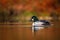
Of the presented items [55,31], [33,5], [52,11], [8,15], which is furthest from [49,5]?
[8,15]

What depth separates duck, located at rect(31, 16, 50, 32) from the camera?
204cm

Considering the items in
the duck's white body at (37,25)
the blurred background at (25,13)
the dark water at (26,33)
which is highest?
the blurred background at (25,13)

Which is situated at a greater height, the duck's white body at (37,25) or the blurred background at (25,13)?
the blurred background at (25,13)

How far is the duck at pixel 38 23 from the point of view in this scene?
2.04 metres

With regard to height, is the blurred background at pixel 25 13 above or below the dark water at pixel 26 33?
above

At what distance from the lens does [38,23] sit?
2.04m

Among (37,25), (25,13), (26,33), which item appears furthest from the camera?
(25,13)

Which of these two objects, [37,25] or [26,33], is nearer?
[26,33]

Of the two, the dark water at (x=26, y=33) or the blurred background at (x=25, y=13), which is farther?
the blurred background at (x=25, y=13)

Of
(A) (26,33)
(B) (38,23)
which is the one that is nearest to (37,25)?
(B) (38,23)

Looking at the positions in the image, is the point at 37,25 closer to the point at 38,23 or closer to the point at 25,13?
the point at 38,23

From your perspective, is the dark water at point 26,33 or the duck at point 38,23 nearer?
the dark water at point 26,33

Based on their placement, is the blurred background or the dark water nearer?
the dark water

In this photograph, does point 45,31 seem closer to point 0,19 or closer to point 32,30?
point 32,30
